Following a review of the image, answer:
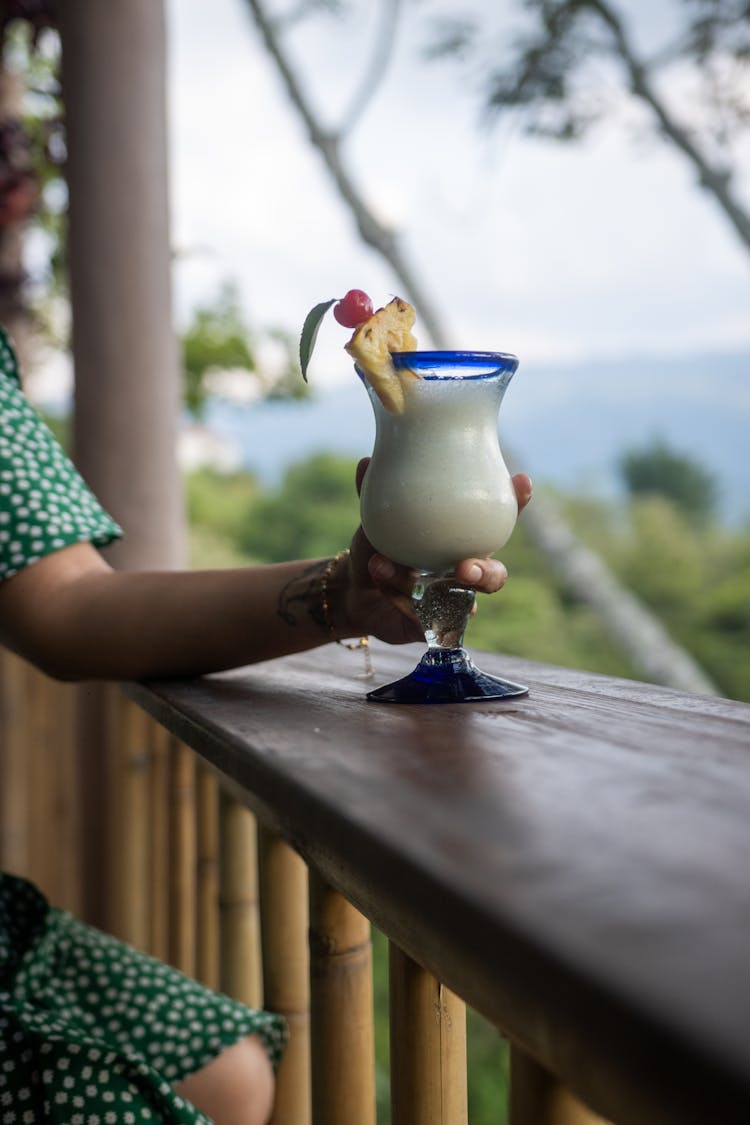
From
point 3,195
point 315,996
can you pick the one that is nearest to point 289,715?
point 315,996

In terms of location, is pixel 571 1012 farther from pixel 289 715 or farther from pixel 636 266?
pixel 636 266

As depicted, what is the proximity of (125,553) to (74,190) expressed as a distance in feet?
2.70

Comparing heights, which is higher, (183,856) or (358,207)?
(358,207)

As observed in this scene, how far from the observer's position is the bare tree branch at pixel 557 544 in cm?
891

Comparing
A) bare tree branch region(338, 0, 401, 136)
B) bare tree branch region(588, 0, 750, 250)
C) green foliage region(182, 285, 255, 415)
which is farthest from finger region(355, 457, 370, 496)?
green foliage region(182, 285, 255, 415)

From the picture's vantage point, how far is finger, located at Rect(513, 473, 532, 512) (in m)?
0.97

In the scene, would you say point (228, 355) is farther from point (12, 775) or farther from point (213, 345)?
point (12, 775)

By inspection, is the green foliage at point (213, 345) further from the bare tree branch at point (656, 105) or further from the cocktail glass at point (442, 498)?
the cocktail glass at point (442, 498)

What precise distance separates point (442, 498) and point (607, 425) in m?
16.7

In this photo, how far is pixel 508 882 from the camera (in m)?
0.41

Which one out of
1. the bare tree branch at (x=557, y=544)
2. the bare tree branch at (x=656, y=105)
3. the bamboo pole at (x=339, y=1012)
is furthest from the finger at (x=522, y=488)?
the bare tree branch at (x=557, y=544)

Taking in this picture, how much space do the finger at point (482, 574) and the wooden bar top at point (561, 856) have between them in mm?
99

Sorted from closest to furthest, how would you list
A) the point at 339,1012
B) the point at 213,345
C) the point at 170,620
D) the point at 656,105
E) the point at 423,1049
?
the point at 423,1049, the point at 339,1012, the point at 170,620, the point at 656,105, the point at 213,345

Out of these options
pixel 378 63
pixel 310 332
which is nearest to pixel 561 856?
pixel 310 332
